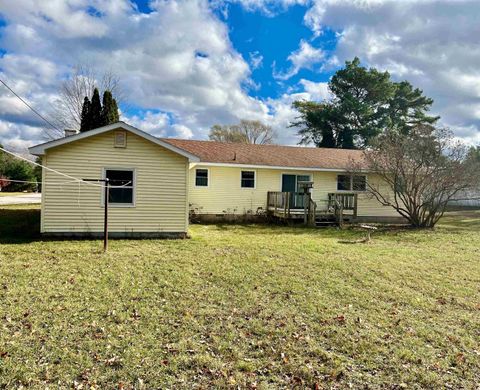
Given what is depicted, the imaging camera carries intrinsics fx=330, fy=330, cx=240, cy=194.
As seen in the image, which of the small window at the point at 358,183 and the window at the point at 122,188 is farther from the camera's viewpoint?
the small window at the point at 358,183

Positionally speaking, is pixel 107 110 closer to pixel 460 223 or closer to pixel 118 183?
pixel 118 183

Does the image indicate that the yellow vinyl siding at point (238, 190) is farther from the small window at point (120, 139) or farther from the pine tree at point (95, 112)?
the pine tree at point (95, 112)

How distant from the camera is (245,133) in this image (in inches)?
1633

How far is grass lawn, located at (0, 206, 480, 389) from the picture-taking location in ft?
10.7

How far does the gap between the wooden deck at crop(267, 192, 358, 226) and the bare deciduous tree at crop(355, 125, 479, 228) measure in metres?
2.04

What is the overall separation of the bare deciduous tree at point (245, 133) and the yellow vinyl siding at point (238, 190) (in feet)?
80.0

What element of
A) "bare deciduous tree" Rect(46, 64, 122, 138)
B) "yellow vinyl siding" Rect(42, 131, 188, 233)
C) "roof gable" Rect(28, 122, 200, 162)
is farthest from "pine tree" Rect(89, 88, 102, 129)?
"roof gable" Rect(28, 122, 200, 162)

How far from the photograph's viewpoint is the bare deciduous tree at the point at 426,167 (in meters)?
13.4

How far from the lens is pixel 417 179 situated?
14.0 m

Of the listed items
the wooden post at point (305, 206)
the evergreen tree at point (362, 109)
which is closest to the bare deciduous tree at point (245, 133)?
the evergreen tree at point (362, 109)

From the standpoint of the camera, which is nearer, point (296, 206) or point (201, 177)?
point (296, 206)

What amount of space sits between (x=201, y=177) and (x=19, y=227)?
7364 millimetres

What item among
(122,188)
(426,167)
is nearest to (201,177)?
(122,188)

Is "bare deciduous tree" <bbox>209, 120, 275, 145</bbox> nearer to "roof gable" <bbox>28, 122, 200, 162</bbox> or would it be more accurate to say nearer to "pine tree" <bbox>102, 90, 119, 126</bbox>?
"pine tree" <bbox>102, 90, 119, 126</bbox>
